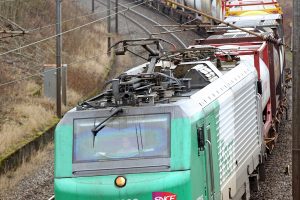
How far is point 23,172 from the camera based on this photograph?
18.2 m

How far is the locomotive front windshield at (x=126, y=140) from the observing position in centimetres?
944

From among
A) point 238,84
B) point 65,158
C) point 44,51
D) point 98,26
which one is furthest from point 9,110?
point 98,26

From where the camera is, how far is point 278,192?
1550cm

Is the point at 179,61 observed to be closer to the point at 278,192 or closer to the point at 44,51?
the point at 278,192

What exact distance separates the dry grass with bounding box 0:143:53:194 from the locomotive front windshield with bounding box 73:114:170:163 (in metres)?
7.50

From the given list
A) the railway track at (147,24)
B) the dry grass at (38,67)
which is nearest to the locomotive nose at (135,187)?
the dry grass at (38,67)

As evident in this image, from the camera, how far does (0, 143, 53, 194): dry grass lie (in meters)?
17.1

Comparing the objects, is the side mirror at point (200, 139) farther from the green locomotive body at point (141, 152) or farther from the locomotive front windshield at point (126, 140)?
the locomotive front windshield at point (126, 140)

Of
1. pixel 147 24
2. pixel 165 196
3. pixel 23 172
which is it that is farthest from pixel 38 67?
pixel 165 196

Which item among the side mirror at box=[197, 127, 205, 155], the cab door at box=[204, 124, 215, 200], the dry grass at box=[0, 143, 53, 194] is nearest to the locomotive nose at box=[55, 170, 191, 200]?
the side mirror at box=[197, 127, 205, 155]

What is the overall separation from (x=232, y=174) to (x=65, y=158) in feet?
11.0

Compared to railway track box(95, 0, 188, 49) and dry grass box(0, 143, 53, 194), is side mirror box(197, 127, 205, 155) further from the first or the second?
railway track box(95, 0, 188, 49)

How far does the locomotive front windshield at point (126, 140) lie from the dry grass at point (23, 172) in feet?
24.6

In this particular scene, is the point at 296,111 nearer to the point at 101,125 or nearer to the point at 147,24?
the point at 101,125
